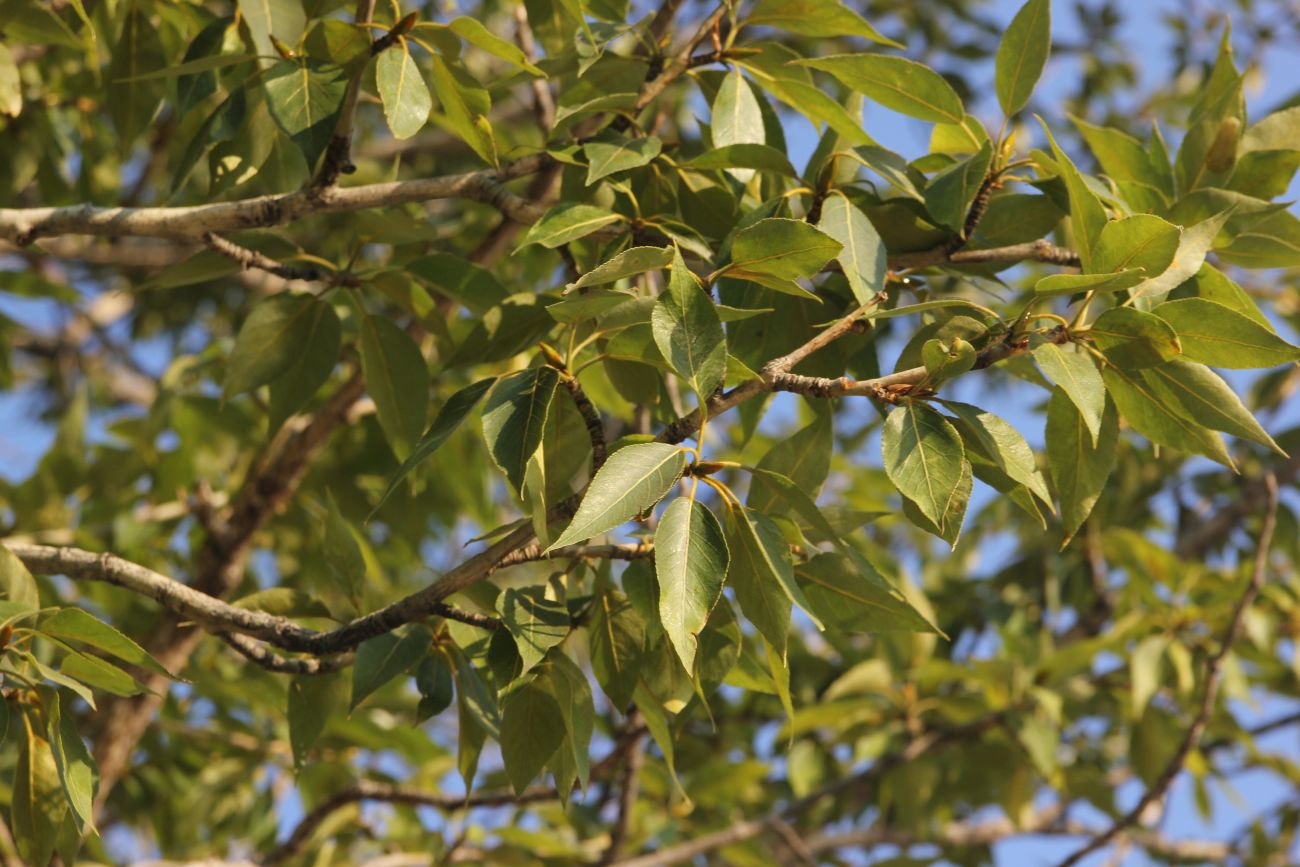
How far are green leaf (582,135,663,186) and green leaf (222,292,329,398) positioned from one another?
0.44m

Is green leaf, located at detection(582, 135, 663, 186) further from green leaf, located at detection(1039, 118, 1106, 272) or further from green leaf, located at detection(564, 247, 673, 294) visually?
green leaf, located at detection(1039, 118, 1106, 272)

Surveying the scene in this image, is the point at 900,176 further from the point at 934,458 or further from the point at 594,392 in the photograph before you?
the point at 594,392

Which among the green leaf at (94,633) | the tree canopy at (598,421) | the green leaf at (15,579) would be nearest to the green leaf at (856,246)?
the tree canopy at (598,421)

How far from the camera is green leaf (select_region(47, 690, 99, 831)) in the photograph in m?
1.19

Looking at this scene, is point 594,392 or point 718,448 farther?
point 718,448

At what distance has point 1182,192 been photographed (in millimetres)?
1522

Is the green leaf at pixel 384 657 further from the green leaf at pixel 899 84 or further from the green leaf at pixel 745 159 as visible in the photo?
the green leaf at pixel 899 84

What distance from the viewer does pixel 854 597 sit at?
1.32 meters

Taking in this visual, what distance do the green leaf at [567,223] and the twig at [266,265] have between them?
387 millimetres

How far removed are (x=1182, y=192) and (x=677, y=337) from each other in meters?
0.73

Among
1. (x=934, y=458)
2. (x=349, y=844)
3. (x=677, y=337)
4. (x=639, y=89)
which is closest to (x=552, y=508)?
(x=677, y=337)

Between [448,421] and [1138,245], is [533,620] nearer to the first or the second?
[448,421]

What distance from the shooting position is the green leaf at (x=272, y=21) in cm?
144

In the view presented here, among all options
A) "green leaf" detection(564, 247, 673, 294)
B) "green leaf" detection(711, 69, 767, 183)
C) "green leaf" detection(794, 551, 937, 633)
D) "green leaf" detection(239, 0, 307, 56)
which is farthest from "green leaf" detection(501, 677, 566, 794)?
"green leaf" detection(239, 0, 307, 56)
